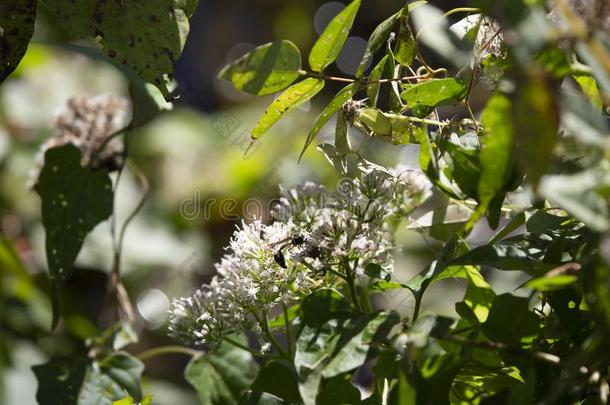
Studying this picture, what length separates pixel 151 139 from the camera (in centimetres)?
184

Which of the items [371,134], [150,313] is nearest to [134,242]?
[150,313]

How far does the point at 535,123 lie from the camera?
0.29 meters

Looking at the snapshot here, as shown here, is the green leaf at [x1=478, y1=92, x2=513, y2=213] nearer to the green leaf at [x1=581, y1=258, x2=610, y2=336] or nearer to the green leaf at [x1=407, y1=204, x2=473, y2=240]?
the green leaf at [x1=581, y1=258, x2=610, y2=336]

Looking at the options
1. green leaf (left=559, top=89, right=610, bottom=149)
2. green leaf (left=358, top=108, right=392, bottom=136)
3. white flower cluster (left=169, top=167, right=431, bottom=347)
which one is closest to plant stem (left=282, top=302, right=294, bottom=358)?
white flower cluster (left=169, top=167, right=431, bottom=347)

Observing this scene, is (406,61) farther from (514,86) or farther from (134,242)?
(134,242)

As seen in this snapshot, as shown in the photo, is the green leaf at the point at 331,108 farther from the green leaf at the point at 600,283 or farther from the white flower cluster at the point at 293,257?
the green leaf at the point at 600,283

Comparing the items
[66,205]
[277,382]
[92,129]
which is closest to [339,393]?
[277,382]

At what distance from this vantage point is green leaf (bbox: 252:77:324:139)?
0.42 meters

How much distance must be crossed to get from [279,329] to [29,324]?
82 centimetres

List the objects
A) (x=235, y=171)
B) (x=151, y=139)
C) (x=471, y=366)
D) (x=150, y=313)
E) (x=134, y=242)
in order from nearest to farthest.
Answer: (x=471, y=366) < (x=150, y=313) < (x=134, y=242) < (x=235, y=171) < (x=151, y=139)

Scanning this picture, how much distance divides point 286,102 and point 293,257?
0.27 feet

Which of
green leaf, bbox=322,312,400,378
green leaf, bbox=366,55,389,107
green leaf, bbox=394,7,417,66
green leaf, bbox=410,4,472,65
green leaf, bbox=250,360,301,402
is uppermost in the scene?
green leaf, bbox=410,4,472,65

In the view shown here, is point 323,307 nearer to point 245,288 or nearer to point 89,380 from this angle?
point 245,288

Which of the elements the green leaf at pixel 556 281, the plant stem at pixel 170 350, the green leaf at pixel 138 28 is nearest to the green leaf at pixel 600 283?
the green leaf at pixel 556 281
